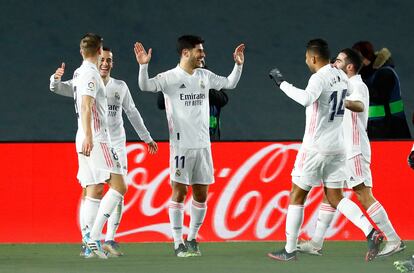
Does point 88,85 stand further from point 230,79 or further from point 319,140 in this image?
point 319,140

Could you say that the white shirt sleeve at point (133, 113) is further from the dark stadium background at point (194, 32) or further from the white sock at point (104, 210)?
the dark stadium background at point (194, 32)

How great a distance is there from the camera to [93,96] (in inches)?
353

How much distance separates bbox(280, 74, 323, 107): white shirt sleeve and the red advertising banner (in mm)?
1921

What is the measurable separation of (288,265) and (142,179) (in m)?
2.14

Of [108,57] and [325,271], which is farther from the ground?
[108,57]

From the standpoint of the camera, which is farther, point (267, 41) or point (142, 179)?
point (267, 41)

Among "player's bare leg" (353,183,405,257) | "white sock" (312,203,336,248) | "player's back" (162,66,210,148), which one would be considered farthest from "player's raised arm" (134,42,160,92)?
"player's bare leg" (353,183,405,257)

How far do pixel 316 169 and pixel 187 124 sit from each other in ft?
3.24

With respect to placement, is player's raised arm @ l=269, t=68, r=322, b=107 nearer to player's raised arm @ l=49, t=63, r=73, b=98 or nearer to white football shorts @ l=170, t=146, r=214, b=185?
white football shorts @ l=170, t=146, r=214, b=185

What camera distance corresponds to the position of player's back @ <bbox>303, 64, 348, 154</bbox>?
898 centimetres

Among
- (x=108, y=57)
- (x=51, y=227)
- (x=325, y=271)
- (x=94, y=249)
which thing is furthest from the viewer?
(x=51, y=227)

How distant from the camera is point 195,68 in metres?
9.60

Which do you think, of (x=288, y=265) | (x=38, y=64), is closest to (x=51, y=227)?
(x=288, y=265)

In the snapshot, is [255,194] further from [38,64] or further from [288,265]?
[38,64]
